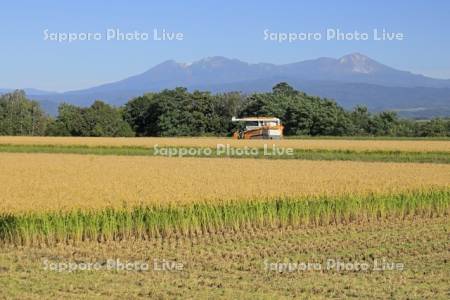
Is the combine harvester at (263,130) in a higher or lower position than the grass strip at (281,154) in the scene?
higher

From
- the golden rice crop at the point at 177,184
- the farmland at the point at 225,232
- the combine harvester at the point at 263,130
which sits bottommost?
the farmland at the point at 225,232

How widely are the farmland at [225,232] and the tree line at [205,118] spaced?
56.8 metres

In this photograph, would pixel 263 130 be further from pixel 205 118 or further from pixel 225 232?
pixel 225 232

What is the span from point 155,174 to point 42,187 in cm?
657

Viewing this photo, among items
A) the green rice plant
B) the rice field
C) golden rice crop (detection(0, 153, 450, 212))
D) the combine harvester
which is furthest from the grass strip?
the green rice plant

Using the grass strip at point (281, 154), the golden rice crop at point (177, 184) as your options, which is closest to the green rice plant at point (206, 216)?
the golden rice crop at point (177, 184)

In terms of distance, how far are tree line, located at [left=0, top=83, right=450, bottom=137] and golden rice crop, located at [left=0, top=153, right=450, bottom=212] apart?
51679 mm

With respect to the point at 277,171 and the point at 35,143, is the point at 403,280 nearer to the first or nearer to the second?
the point at 277,171

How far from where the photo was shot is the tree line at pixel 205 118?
8106cm

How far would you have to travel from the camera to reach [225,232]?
16.6 meters

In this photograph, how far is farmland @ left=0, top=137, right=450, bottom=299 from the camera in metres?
11.2

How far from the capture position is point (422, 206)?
20.4 meters

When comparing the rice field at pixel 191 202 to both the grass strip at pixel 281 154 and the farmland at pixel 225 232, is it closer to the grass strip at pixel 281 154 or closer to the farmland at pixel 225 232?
the farmland at pixel 225 232

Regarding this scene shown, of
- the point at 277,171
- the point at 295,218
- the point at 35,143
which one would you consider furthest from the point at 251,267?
the point at 35,143
